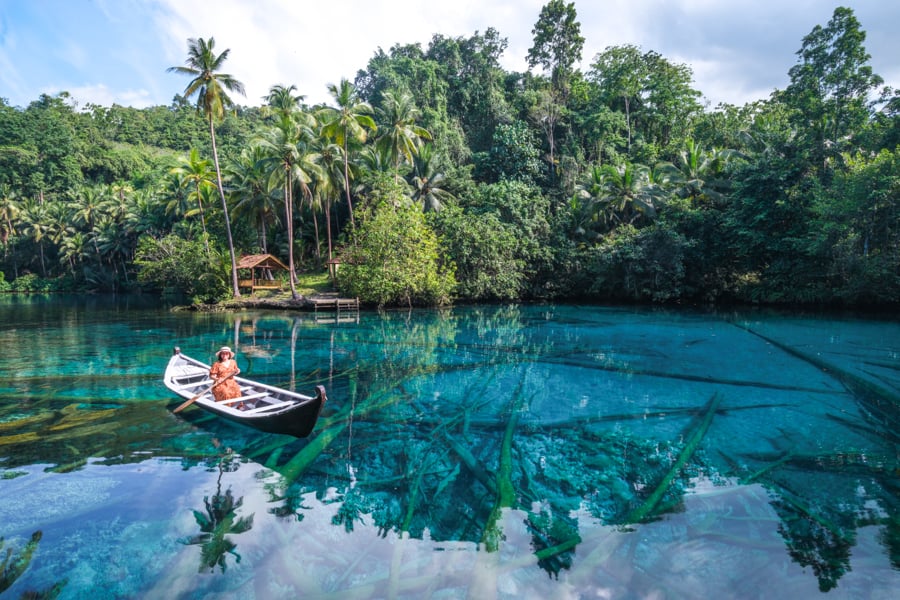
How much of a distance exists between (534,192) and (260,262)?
806 inches

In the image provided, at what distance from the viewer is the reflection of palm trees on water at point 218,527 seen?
4676mm

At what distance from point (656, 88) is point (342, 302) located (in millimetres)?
32176

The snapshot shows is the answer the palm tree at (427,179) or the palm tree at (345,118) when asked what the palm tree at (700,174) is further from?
the palm tree at (345,118)

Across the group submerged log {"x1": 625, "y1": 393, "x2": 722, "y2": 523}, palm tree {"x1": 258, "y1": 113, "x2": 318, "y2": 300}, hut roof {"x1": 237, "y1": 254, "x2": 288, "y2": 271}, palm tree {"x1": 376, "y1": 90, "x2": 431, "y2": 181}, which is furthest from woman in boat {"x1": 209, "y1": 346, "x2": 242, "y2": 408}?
palm tree {"x1": 376, "y1": 90, "x2": 431, "y2": 181}

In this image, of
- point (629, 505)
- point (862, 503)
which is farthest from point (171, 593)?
point (862, 503)

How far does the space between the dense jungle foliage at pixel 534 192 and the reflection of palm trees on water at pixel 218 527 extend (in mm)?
23092

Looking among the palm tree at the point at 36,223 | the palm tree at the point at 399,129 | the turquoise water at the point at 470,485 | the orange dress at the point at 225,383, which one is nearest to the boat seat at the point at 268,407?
the turquoise water at the point at 470,485

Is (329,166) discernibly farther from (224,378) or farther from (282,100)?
(224,378)

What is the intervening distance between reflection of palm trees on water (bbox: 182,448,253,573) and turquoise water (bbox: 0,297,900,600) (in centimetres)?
2

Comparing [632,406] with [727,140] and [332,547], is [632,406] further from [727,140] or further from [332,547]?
[727,140]

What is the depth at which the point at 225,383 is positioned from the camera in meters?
8.50

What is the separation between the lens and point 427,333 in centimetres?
1994

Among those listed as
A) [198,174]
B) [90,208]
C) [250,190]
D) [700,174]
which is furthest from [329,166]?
[90,208]

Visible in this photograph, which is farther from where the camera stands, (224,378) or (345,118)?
(345,118)
